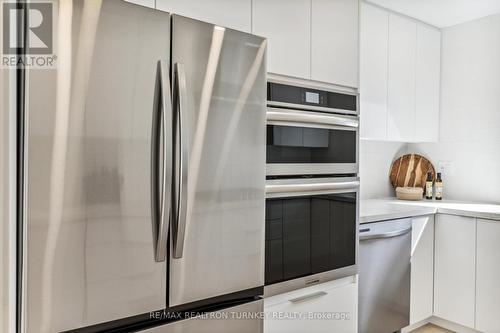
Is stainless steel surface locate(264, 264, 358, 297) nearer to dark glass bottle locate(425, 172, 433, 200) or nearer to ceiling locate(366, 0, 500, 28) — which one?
dark glass bottle locate(425, 172, 433, 200)

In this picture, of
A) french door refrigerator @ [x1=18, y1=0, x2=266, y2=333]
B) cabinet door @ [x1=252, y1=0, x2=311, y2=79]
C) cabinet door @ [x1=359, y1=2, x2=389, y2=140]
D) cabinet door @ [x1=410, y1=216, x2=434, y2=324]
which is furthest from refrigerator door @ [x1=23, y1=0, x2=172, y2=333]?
cabinet door @ [x1=410, y1=216, x2=434, y2=324]

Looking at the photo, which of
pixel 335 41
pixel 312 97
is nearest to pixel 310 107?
pixel 312 97

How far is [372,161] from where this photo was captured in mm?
3092

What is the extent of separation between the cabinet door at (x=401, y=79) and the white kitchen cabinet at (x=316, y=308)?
1.33 m

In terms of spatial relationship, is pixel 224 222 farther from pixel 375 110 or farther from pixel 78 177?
pixel 375 110

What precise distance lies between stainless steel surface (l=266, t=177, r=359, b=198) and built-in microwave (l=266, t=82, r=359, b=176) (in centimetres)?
4

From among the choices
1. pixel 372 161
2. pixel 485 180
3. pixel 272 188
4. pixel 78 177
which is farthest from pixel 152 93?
pixel 485 180

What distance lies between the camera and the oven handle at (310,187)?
63.0 inches

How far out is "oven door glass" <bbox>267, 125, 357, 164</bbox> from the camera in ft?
5.29

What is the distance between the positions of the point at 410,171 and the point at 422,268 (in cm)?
97

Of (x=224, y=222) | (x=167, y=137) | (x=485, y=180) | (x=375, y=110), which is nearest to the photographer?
(x=167, y=137)

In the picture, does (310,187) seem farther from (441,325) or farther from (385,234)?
(441,325)

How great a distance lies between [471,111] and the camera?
9.53 ft

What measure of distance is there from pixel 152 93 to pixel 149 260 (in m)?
0.57
